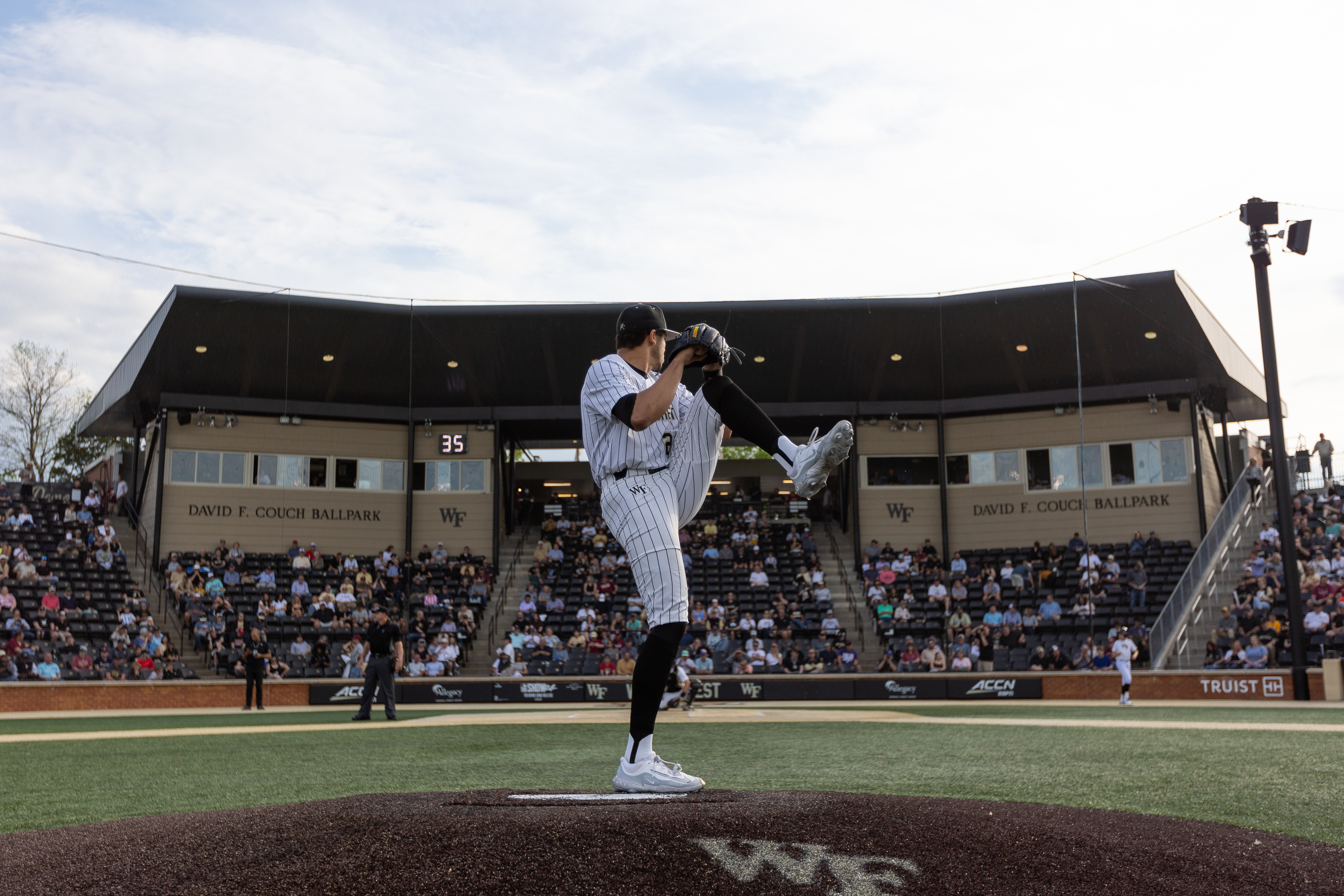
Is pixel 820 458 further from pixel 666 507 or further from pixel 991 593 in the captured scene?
pixel 991 593

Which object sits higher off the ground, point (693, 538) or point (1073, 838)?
point (693, 538)

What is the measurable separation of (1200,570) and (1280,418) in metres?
6.84

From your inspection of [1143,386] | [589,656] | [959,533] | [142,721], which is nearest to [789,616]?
[589,656]

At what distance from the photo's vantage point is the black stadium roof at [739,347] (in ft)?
82.9

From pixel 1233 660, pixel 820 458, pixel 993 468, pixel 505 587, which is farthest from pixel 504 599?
pixel 820 458

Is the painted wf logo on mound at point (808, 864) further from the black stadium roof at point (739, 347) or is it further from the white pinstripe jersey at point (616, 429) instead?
the black stadium roof at point (739, 347)

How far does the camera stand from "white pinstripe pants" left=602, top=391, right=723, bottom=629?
4418 millimetres

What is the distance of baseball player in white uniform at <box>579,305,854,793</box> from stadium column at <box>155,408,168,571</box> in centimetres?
2664

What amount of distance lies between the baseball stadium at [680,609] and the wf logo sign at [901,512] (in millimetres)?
139

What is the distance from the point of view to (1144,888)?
293 centimetres

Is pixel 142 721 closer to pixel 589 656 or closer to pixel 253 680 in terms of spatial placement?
pixel 253 680

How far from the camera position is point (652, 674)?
4.46 metres

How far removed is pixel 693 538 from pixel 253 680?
13.9m

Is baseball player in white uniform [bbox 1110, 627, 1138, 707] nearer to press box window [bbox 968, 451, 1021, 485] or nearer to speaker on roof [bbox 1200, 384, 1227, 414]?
press box window [bbox 968, 451, 1021, 485]
